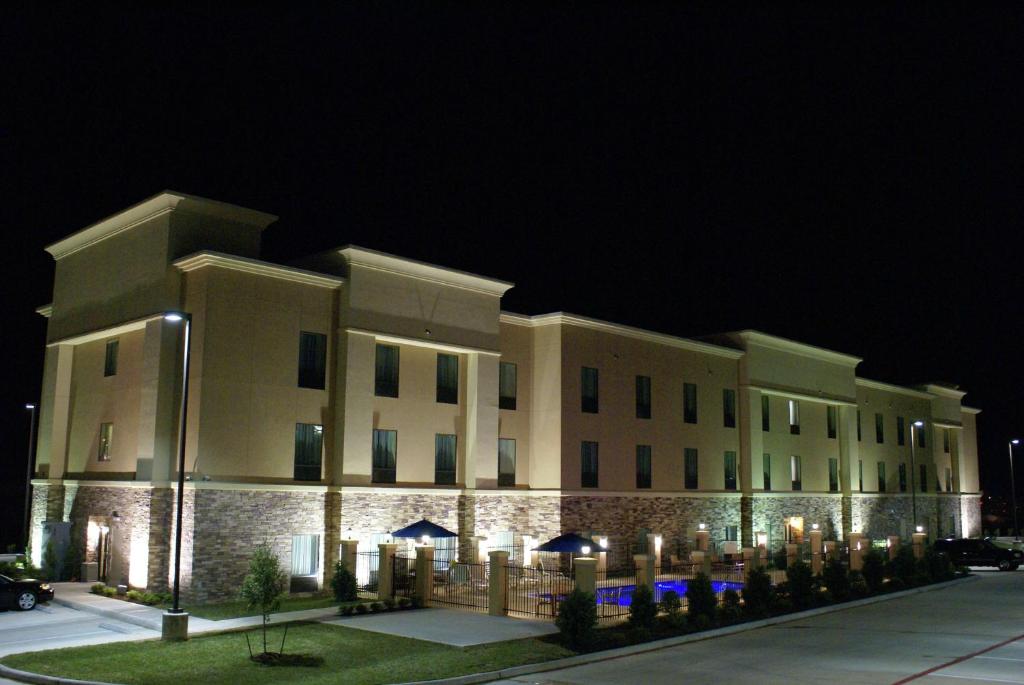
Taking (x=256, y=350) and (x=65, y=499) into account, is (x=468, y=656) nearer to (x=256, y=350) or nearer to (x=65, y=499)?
(x=256, y=350)

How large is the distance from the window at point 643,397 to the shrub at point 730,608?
1624 cm

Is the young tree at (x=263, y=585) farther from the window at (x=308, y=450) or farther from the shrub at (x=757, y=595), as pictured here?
the shrub at (x=757, y=595)

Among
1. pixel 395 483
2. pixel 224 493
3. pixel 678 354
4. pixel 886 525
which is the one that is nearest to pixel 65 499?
pixel 224 493

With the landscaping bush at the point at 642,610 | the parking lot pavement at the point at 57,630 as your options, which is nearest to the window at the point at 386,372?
the parking lot pavement at the point at 57,630

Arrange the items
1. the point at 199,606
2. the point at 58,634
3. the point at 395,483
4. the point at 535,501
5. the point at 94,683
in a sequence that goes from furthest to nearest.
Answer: the point at 535,501, the point at 395,483, the point at 199,606, the point at 58,634, the point at 94,683

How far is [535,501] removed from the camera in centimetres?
3831

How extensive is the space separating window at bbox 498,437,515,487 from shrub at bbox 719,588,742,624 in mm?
12949

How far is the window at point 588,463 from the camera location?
3950 centimetres

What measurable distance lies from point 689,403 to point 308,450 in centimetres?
2123

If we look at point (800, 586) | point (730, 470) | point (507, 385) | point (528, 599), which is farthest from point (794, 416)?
point (528, 599)

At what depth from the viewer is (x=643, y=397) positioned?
43.0m

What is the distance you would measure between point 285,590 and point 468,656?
453 inches

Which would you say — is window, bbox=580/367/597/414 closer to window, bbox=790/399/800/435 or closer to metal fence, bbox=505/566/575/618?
metal fence, bbox=505/566/575/618

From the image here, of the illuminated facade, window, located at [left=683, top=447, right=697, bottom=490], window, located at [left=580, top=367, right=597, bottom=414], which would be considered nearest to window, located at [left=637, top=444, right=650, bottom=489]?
the illuminated facade
